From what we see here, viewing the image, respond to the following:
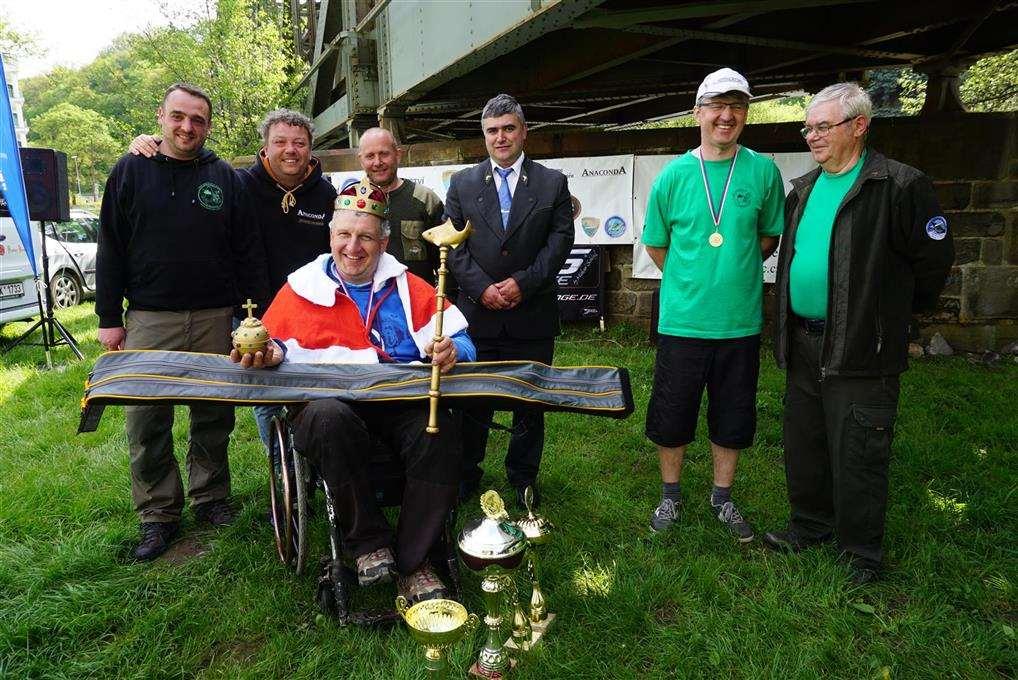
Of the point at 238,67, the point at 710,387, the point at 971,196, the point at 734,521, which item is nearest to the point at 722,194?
the point at 710,387

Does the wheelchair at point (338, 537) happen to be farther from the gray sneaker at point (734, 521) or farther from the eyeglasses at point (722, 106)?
the eyeglasses at point (722, 106)

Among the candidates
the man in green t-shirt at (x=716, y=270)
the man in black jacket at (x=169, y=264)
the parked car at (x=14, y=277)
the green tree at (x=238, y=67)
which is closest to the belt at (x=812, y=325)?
the man in green t-shirt at (x=716, y=270)

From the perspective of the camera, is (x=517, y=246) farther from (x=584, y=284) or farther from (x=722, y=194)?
(x=584, y=284)

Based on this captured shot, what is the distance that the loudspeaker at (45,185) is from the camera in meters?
7.11

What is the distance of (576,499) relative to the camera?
375 cm

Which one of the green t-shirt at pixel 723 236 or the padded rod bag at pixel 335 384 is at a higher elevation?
the green t-shirt at pixel 723 236

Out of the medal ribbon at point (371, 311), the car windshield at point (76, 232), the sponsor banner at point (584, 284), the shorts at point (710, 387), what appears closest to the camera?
the medal ribbon at point (371, 311)

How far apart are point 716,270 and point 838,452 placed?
94 cm

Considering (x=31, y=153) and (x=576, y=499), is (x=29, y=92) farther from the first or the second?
(x=576, y=499)

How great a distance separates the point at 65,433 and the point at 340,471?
3.46 meters

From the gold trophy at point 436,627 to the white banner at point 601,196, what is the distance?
5.88m

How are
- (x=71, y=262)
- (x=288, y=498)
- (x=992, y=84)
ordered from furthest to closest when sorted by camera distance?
(x=992, y=84) → (x=71, y=262) → (x=288, y=498)

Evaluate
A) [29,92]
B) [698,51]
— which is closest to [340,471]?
[698,51]

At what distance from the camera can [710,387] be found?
3295 mm
